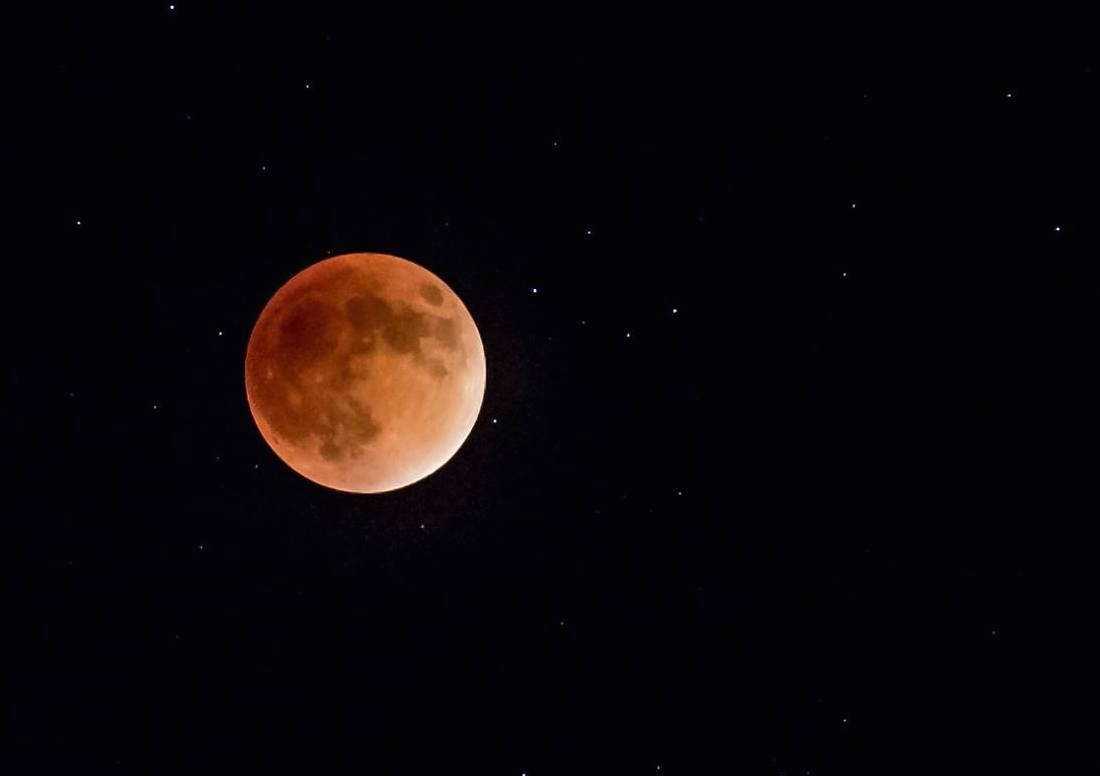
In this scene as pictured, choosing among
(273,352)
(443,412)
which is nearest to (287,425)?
(273,352)

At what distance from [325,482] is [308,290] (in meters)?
1.03

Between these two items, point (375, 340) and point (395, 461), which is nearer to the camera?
point (375, 340)

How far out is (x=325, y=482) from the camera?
5.16 m

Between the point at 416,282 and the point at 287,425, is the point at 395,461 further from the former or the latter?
the point at 416,282

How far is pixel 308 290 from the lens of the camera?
485cm

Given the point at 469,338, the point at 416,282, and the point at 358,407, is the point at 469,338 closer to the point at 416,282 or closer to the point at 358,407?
the point at 416,282

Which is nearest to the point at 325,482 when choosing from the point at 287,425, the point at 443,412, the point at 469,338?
the point at 287,425

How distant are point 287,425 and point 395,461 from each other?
572 mm

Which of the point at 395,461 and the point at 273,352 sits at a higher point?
the point at 273,352

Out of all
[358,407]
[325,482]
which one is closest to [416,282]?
[358,407]

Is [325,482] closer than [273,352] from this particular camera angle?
No

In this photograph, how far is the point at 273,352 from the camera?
4.75m

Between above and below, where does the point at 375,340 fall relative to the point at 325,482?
above

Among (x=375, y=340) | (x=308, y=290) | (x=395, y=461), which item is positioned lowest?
(x=395, y=461)
